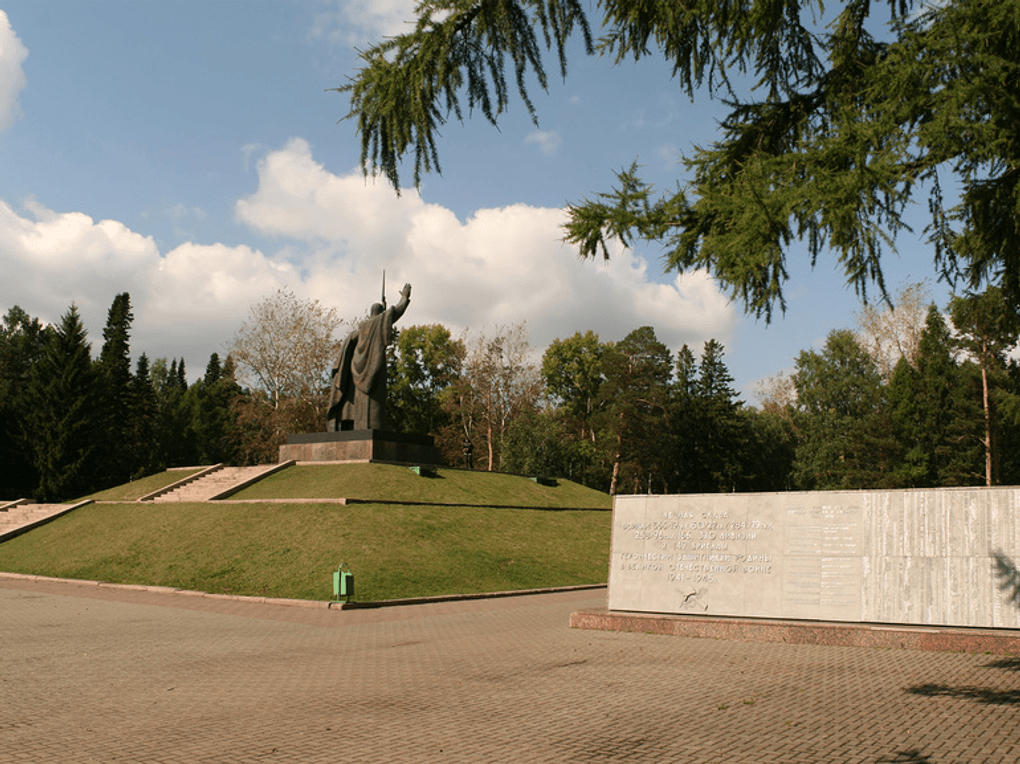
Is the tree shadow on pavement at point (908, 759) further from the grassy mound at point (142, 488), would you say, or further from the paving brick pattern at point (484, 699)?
the grassy mound at point (142, 488)

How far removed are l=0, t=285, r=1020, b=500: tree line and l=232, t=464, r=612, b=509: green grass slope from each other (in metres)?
9.25

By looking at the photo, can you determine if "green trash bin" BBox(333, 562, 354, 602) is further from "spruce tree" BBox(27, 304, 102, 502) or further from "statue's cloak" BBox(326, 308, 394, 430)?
"spruce tree" BBox(27, 304, 102, 502)

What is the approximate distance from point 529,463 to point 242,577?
2987 centimetres

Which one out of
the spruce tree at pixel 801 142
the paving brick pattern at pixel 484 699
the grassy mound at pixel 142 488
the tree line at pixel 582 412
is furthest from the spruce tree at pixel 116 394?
the spruce tree at pixel 801 142

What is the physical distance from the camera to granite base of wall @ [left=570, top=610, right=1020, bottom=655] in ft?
27.7

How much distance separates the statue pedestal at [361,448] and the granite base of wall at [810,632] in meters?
17.2

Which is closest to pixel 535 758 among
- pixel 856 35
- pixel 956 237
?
pixel 956 237

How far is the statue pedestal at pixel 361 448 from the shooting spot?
90.6 feet

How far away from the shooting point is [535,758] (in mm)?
4898

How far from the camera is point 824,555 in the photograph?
995 cm

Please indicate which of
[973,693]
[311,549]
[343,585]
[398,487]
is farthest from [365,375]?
[973,693]

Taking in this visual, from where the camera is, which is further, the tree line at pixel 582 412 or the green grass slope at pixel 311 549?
the tree line at pixel 582 412

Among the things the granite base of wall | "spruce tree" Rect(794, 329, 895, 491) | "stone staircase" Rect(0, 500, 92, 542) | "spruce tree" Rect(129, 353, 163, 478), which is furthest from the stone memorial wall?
"spruce tree" Rect(129, 353, 163, 478)

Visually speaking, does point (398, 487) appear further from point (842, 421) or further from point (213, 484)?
point (842, 421)
